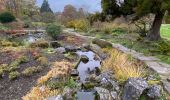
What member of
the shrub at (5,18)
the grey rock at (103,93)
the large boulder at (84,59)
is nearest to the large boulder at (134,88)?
the grey rock at (103,93)

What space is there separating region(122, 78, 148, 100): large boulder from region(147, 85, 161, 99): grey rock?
163 mm

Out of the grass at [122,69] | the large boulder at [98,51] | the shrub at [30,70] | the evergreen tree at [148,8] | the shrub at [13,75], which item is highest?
the evergreen tree at [148,8]

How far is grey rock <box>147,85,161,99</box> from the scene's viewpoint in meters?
7.58

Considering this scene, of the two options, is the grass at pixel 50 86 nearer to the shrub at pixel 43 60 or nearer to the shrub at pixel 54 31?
the shrub at pixel 43 60

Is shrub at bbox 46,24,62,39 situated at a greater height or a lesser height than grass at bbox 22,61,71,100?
greater

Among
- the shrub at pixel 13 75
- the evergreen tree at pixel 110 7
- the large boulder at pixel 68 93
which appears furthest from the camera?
the evergreen tree at pixel 110 7

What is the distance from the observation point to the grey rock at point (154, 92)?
758cm

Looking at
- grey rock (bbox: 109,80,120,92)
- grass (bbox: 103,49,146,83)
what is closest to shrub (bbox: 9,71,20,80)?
grass (bbox: 103,49,146,83)

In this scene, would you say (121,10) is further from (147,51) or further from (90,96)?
(90,96)

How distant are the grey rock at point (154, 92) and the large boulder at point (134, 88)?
0.16 metres

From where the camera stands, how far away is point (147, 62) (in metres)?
11.4

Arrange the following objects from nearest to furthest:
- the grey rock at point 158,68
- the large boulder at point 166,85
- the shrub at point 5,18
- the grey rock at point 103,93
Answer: the grey rock at point 103,93 < the large boulder at point 166,85 < the grey rock at point 158,68 < the shrub at point 5,18

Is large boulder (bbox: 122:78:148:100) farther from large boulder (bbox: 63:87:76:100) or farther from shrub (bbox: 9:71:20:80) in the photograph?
shrub (bbox: 9:71:20:80)

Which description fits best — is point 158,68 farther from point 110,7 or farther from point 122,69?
point 110,7
